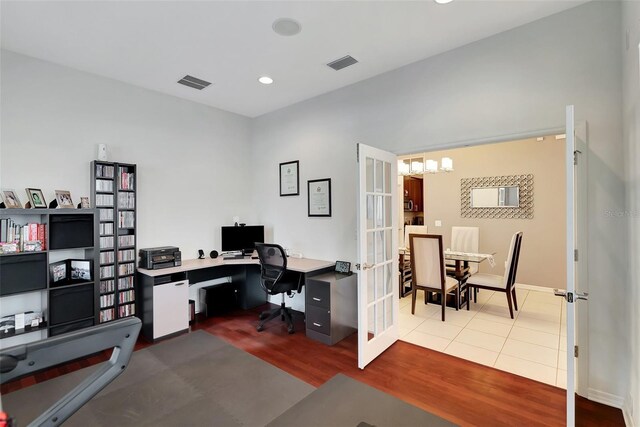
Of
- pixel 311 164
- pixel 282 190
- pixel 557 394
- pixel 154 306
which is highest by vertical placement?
pixel 311 164

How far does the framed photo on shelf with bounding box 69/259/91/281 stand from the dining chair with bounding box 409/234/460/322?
3787 mm

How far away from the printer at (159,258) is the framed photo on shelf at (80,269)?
53 centimetres

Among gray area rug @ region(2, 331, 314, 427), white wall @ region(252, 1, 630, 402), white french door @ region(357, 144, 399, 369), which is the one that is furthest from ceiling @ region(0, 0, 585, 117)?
gray area rug @ region(2, 331, 314, 427)

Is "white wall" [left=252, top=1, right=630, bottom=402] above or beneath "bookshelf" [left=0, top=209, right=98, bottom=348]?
above

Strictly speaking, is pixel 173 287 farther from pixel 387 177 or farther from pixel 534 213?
pixel 534 213

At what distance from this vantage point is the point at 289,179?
14.4ft

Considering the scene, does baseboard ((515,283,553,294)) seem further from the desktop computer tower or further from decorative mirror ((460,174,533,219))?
the desktop computer tower

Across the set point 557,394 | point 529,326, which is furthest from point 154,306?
point 529,326

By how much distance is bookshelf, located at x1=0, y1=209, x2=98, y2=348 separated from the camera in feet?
8.68

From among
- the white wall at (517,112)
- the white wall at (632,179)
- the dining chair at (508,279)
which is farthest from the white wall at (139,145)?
the white wall at (632,179)

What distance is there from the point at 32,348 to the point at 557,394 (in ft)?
10.5

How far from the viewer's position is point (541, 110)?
2461mm

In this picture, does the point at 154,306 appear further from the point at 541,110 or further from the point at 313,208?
the point at 541,110

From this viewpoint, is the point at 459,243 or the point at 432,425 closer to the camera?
the point at 432,425
